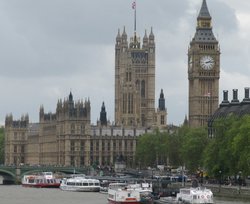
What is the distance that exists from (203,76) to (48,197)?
79179 millimetres

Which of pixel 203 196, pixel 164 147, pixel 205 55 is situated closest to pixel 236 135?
pixel 203 196

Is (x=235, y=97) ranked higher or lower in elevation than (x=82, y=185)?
higher

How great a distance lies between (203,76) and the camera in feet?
636

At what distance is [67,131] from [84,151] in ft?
14.9

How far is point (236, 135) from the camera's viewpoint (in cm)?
11969

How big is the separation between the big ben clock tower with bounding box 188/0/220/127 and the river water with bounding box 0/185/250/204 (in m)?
60.0

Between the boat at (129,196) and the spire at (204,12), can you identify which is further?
the spire at (204,12)

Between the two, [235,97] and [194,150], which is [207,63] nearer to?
[235,97]

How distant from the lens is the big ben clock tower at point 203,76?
633 ft

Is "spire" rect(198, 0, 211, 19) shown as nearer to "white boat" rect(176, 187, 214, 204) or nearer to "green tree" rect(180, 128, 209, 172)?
"green tree" rect(180, 128, 209, 172)

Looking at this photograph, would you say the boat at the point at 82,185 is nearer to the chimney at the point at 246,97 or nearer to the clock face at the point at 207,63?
the chimney at the point at 246,97

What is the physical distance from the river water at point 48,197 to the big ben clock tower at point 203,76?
60.0m

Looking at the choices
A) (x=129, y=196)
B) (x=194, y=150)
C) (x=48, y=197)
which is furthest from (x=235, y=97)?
(x=129, y=196)

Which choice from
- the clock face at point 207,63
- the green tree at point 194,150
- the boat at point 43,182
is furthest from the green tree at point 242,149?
the clock face at point 207,63
